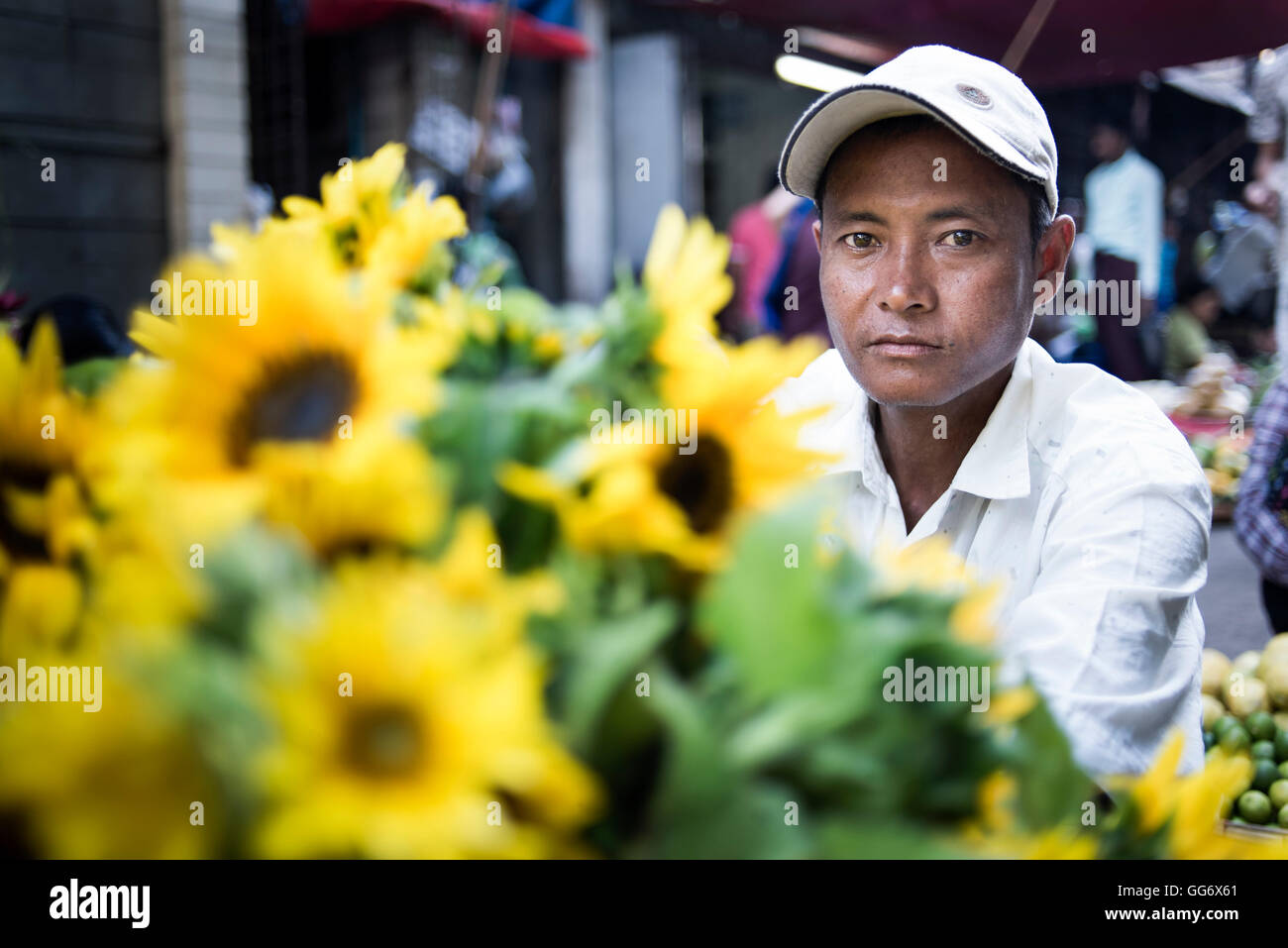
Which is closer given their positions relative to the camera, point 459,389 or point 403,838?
point 403,838

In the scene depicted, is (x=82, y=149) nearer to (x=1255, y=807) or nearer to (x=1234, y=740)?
(x=1234, y=740)

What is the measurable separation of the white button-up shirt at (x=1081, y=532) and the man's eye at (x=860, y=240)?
0.26 meters

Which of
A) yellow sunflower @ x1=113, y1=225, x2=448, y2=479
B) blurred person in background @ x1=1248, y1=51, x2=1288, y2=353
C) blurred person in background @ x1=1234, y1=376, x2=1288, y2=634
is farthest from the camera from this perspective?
blurred person in background @ x1=1248, y1=51, x2=1288, y2=353

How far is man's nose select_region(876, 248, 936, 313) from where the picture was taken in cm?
149

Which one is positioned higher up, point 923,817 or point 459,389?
point 459,389

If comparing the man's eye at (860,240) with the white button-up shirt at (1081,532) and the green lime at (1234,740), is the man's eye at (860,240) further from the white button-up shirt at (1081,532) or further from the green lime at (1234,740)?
the green lime at (1234,740)

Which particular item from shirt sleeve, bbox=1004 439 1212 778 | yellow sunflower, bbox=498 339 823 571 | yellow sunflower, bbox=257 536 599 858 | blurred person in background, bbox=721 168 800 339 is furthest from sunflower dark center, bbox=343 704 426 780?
blurred person in background, bbox=721 168 800 339

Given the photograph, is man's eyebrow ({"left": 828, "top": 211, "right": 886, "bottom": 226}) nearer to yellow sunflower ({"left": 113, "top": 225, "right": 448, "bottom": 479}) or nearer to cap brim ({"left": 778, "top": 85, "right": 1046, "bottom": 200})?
cap brim ({"left": 778, "top": 85, "right": 1046, "bottom": 200})

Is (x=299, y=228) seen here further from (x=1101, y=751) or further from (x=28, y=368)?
(x=1101, y=751)

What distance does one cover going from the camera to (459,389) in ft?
2.00

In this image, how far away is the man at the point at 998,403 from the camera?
1224mm

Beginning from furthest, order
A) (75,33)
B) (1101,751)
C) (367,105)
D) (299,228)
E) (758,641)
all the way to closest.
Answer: (367,105)
(75,33)
(1101,751)
(299,228)
(758,641)

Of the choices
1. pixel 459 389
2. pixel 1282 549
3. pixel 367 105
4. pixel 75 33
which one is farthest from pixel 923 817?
pixel 367 105

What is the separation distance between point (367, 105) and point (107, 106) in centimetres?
340
